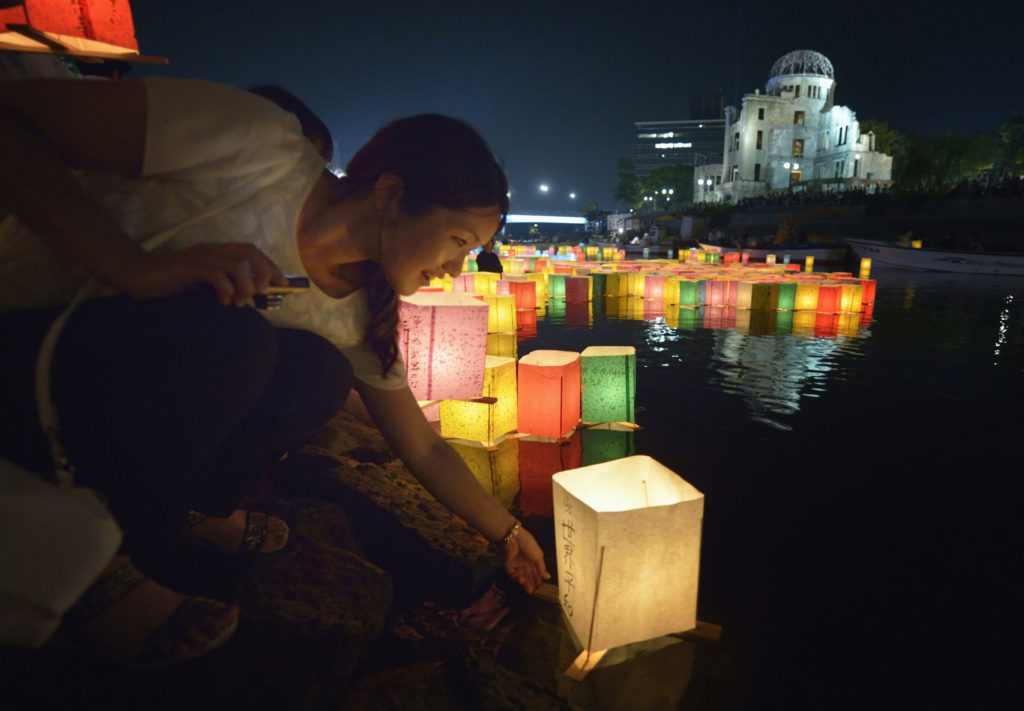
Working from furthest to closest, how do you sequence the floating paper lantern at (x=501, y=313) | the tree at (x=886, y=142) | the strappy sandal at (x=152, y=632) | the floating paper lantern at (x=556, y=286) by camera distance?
the tree at (x=886, y=142), the floating paper lantern at (x=556, y=286), the floating paper lantern at (x=501, y=313), the strappy sandal at (x=152, y=632)

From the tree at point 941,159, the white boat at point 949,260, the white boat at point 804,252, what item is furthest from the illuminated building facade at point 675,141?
the white boat at point 949,260

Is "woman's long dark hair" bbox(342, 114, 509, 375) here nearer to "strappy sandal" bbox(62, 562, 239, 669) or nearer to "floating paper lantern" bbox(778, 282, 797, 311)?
"strappy sandal" bbox(62, 562, 239, 669)

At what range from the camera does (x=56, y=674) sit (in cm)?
121

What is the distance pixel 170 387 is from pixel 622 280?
11025 millimetres

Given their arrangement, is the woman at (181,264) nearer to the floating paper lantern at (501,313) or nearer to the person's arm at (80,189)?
the person's arm at (80,189)

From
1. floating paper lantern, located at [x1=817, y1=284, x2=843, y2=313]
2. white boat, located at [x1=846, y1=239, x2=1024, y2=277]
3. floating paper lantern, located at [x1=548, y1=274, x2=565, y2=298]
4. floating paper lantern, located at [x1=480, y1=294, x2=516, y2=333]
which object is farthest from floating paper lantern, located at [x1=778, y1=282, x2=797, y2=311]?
white boat, located at [x1=846, y1=239, x2=1024, y2=277]

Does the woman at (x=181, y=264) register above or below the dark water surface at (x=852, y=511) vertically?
above

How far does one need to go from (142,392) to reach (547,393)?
2.70 metres

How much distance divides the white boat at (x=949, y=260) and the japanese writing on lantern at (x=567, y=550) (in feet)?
65.0

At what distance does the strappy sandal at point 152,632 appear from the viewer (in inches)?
48.9

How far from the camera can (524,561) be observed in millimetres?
1802

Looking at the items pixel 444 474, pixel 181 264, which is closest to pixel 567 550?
pixel 444 474

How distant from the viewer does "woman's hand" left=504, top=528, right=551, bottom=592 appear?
5.89 feet

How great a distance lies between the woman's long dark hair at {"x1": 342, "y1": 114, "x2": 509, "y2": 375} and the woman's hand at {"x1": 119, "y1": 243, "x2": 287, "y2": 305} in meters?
0.41
